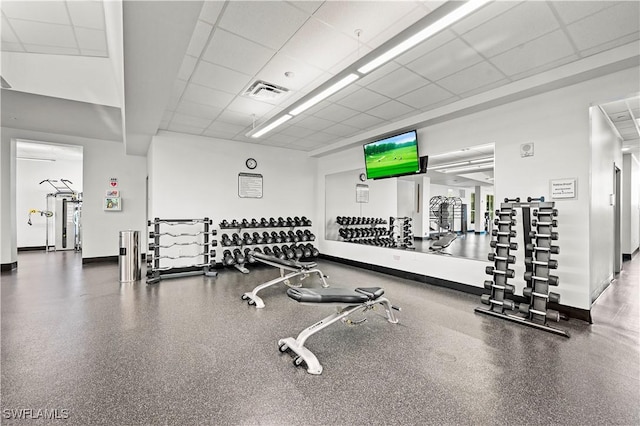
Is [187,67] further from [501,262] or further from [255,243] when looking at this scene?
[501,262]

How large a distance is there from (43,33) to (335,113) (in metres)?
3.62

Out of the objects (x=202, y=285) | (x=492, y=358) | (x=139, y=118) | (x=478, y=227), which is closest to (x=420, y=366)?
(x=492, y=358)

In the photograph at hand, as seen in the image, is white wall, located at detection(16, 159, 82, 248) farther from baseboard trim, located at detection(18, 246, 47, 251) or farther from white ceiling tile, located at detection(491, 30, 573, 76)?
white ceiling tile, located at detection(491, 30, 573, 76)

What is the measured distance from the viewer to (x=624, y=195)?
6.59m

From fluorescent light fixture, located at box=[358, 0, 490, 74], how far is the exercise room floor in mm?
2445

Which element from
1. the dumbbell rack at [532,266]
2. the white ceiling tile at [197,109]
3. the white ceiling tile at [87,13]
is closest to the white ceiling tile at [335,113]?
the white ceiling tile at [197,109]

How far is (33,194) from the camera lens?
8891mm

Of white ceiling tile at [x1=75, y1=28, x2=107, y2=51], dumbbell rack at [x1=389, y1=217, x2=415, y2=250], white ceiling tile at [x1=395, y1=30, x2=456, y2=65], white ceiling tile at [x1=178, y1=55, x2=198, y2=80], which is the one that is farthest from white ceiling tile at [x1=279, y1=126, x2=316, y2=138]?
dumbbell rack at [x1=389, y1=217, x2=415, y2=250]

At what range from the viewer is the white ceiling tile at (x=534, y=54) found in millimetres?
2627

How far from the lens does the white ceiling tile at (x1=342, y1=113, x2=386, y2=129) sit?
4.73 metres

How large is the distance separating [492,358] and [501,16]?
2.79 m

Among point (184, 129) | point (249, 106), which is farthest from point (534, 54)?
point (184, 129)

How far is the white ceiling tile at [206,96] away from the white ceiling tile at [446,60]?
244 cm

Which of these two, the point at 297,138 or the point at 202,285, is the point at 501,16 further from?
the point at 202,285
